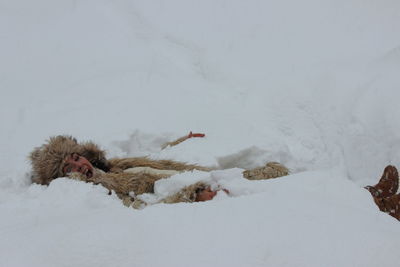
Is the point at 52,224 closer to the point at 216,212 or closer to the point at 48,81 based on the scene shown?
the point at 216,212

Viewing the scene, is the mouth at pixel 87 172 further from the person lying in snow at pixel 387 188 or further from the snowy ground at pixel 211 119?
the person lying in snow at pixel 387 188

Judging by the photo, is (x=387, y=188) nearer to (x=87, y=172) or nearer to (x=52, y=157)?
(x=87, y=172)

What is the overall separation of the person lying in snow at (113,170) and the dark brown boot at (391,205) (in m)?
0.56

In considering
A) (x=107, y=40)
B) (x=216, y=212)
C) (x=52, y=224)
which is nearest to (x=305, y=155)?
(x=216, y=212)

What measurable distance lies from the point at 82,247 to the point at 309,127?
2.80 metres

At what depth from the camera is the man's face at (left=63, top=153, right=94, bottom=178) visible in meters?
2.19

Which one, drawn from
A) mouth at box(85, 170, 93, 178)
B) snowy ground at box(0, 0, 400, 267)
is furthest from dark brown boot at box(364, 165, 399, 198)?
mouth at box(85, 170, 93, 178)

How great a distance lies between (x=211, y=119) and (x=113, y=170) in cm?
124

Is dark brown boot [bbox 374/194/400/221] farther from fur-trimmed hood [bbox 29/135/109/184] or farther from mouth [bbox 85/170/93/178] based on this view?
fur-trimmed hood [bbox 29/135/109/184]

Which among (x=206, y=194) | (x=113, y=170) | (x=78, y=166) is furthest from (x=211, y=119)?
(x=206, y=194)

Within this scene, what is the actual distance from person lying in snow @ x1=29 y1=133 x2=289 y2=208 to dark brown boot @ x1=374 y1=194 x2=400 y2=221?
56 centimetres

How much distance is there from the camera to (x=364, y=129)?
329 cm

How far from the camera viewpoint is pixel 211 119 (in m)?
3.48

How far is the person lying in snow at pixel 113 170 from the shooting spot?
1.97 meters
